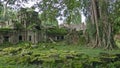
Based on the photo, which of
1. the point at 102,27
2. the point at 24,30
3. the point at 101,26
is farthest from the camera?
the point at 24,30

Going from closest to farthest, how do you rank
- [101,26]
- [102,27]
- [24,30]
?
[102,27], [101,26], [24,30]

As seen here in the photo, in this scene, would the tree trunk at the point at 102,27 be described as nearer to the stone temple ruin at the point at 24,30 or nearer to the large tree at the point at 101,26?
the large tree at the point at 101,26

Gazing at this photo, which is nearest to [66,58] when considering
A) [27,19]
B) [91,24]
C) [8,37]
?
[91,24]

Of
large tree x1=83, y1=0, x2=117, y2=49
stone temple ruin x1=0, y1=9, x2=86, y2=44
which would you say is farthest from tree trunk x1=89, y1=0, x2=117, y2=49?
stone temple ruin x1=0, y1=9, x2=86, y2=44

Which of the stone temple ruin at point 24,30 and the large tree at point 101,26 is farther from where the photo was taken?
the stone temple ruin at point 24,30

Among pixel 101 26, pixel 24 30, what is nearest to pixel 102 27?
pixel 101 26

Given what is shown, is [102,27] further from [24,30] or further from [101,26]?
[24,30]

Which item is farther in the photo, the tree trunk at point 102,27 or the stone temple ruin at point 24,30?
the stone temple ruin at point 24,30

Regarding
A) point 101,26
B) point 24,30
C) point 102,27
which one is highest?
point 24,30

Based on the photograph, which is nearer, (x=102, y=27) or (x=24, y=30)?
(x=102, y=27)

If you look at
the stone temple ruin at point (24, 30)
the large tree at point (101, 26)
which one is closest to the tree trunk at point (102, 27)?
the large tree at point (101, 26)

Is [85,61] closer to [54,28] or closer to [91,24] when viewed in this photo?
[91,24]

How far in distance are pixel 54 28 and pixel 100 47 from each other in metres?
20.4

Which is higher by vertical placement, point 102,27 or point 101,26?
point 101,26
